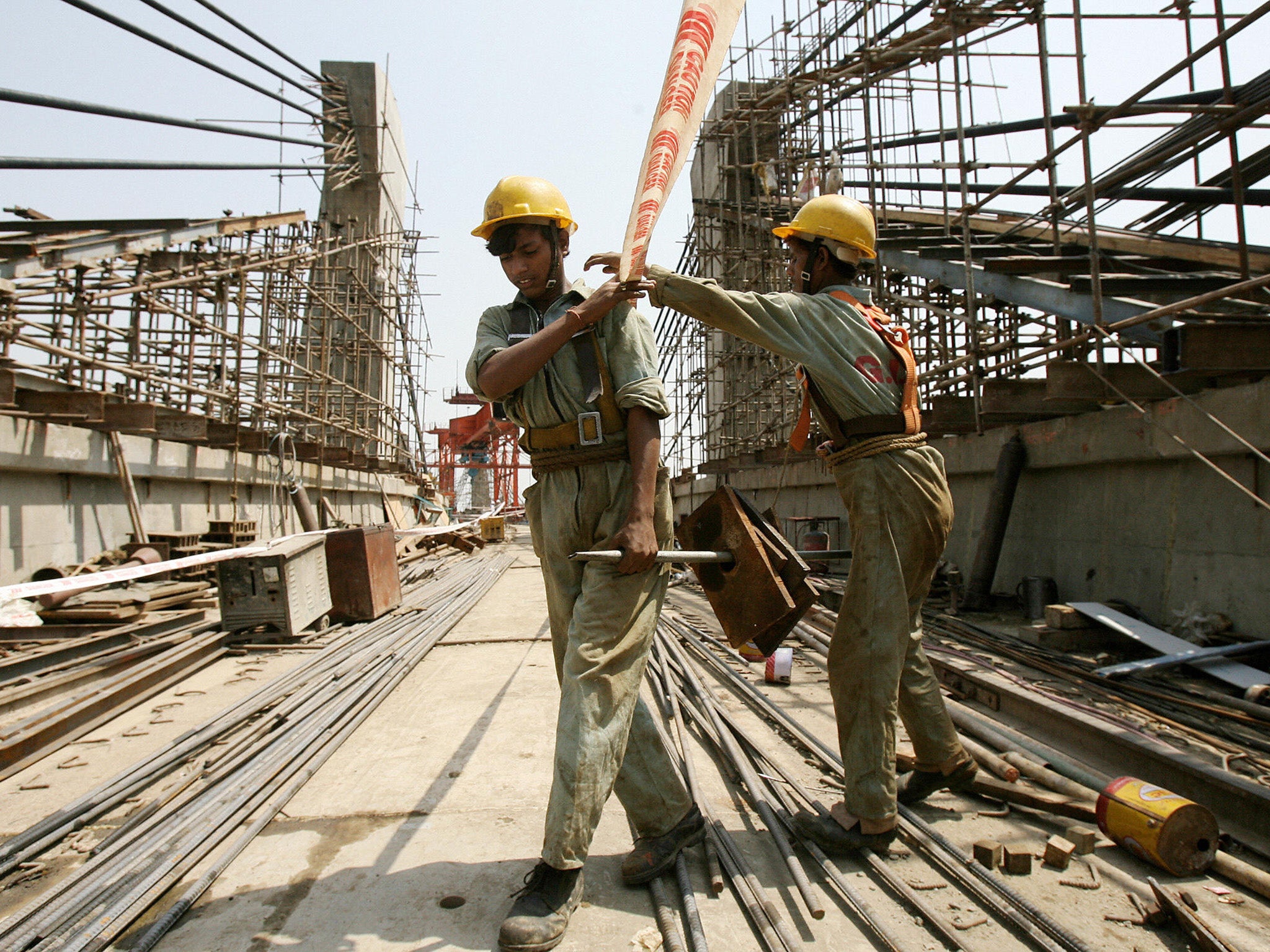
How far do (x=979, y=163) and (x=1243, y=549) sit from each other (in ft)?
25.5

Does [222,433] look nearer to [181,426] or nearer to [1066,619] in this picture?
[181,426]

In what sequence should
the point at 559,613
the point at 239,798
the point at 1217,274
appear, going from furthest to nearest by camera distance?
the point at 1217,274 < the point at 239,798 < the point at 559,613

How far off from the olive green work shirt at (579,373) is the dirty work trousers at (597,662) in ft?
0.60

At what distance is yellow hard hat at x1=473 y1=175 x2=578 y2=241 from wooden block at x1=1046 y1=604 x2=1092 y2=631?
485 cm

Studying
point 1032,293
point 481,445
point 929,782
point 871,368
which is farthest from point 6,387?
point 481,445

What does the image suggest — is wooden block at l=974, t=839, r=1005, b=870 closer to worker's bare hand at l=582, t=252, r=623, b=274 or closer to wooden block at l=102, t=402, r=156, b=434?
worker's bare hand at l=582, t=252, r=623, b=274

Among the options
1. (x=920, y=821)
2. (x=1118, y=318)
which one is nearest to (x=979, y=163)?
(x=1118, y=318)

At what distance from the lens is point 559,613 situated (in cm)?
246

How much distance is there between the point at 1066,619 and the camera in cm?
572

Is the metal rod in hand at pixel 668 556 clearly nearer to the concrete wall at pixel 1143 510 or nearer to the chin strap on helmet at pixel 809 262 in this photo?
the chin strap on helmet at pixel 809 262

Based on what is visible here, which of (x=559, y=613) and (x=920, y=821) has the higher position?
(x=559, y=613)

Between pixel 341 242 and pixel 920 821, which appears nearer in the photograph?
pixel 920 821

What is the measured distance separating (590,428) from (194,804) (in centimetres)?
208

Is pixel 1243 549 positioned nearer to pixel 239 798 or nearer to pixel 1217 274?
pixel 1217 274
